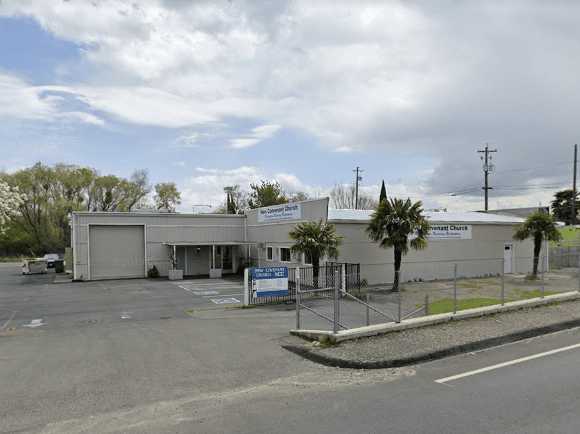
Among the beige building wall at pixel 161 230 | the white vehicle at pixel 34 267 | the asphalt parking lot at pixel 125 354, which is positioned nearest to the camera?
the asphalt parking lot at pixel 125 354

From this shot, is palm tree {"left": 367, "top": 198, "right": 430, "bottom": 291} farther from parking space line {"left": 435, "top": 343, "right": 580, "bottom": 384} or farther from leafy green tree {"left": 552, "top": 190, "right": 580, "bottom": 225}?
leafy green tree {"left": 552, "top": 190, "right": 580, "bottom": 225}

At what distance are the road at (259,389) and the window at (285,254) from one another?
52.2 ft

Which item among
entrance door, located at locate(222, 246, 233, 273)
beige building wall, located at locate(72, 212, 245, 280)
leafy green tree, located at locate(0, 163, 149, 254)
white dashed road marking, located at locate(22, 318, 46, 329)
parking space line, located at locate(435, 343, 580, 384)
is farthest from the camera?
leafy green tree, located at locate(0, 163, 149, 254)

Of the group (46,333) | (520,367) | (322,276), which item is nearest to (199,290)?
(322,276)

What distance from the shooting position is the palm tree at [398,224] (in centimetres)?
2200

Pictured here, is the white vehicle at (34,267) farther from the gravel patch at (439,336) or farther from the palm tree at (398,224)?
the gravel patch at (439,336)

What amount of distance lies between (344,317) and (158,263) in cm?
2169

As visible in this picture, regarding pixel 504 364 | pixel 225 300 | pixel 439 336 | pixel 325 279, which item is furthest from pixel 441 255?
pixel 504 364

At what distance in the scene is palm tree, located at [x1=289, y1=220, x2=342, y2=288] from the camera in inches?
846

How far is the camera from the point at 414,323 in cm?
1078

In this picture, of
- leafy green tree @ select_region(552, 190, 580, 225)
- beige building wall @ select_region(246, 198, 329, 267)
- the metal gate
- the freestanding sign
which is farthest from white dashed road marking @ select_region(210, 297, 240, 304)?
leafy green tree @ select_region(552, 190, 580, 225)

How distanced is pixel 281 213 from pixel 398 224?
9.40m

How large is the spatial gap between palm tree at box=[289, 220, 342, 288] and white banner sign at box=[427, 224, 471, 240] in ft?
24.2

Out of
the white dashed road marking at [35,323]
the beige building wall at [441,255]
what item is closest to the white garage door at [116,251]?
the white dashed road marking at [35,323]
